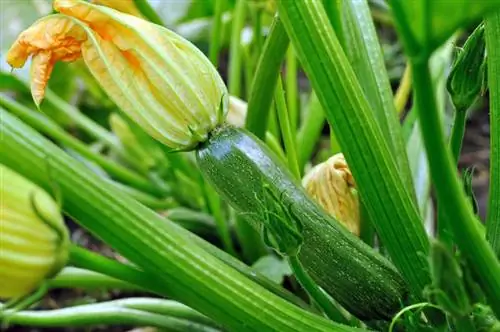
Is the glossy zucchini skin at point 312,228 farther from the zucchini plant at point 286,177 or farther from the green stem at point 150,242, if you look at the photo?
the green stem at point 150,242

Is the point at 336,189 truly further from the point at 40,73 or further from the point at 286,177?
the point at 40,73

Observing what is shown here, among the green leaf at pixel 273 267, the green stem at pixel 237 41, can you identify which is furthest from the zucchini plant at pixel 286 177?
the green stem at pixel 237 41

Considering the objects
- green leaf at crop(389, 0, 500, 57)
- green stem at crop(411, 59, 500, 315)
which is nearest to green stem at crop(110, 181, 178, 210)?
green stem at crop(411, 59, 500, 315)

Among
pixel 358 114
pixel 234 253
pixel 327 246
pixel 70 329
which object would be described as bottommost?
pixel 70 329

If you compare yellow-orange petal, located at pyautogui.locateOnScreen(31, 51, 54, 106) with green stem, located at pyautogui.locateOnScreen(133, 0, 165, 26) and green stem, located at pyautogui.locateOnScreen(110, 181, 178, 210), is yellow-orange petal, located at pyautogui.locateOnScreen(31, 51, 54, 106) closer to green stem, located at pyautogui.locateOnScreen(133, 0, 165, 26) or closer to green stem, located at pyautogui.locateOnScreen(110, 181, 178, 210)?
green stem, located at pyautogui.locateOnScreen(133, 0, 165, 26)

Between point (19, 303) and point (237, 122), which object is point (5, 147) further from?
point (237, 122)

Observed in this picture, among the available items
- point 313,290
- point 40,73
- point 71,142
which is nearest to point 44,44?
point 40,73

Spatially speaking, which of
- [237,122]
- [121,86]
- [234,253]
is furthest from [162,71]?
[234,253]
